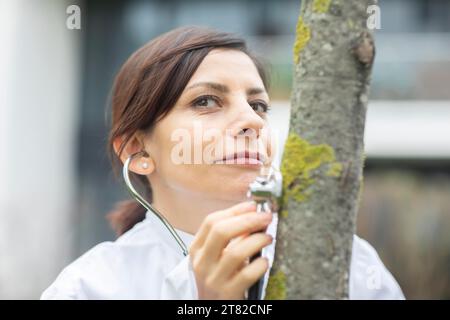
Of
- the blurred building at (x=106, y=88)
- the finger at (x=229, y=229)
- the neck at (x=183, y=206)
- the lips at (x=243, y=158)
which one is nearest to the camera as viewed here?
the finger at (x=229, y=229)

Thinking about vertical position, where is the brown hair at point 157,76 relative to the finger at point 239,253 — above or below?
above

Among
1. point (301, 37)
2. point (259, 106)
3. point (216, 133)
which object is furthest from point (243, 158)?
point (301, 37)

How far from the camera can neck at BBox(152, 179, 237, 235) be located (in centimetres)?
142

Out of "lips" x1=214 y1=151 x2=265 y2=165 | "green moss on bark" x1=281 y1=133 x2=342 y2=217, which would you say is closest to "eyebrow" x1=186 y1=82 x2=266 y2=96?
"lips" x1=214 y1=151 x2=265 y2=165

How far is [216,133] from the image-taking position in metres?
1.32

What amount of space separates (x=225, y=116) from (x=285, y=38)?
679 cm

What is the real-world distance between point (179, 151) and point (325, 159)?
1.52 feet

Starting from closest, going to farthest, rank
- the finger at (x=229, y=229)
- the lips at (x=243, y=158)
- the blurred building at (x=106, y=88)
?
1. the finger at (x=229, y=229)
2. the lips at (x=243, y=158)
3. the blurred building at (x=106, y=88)

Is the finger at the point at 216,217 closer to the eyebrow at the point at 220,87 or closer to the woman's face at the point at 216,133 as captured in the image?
the woman's face at the point at 216,133

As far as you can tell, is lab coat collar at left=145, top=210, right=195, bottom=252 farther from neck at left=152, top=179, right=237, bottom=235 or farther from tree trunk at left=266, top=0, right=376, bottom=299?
tree trunk at left=266, top=0, right=376, bottom=299

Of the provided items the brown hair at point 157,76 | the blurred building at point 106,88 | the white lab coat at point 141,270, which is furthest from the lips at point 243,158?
the blurred building at point 106,88

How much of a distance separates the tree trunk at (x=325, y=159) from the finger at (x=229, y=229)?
0.05 metres

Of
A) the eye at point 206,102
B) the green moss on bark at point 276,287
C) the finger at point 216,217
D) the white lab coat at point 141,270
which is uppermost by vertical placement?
the eye at point 206,102

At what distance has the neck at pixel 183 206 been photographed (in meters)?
1.42
